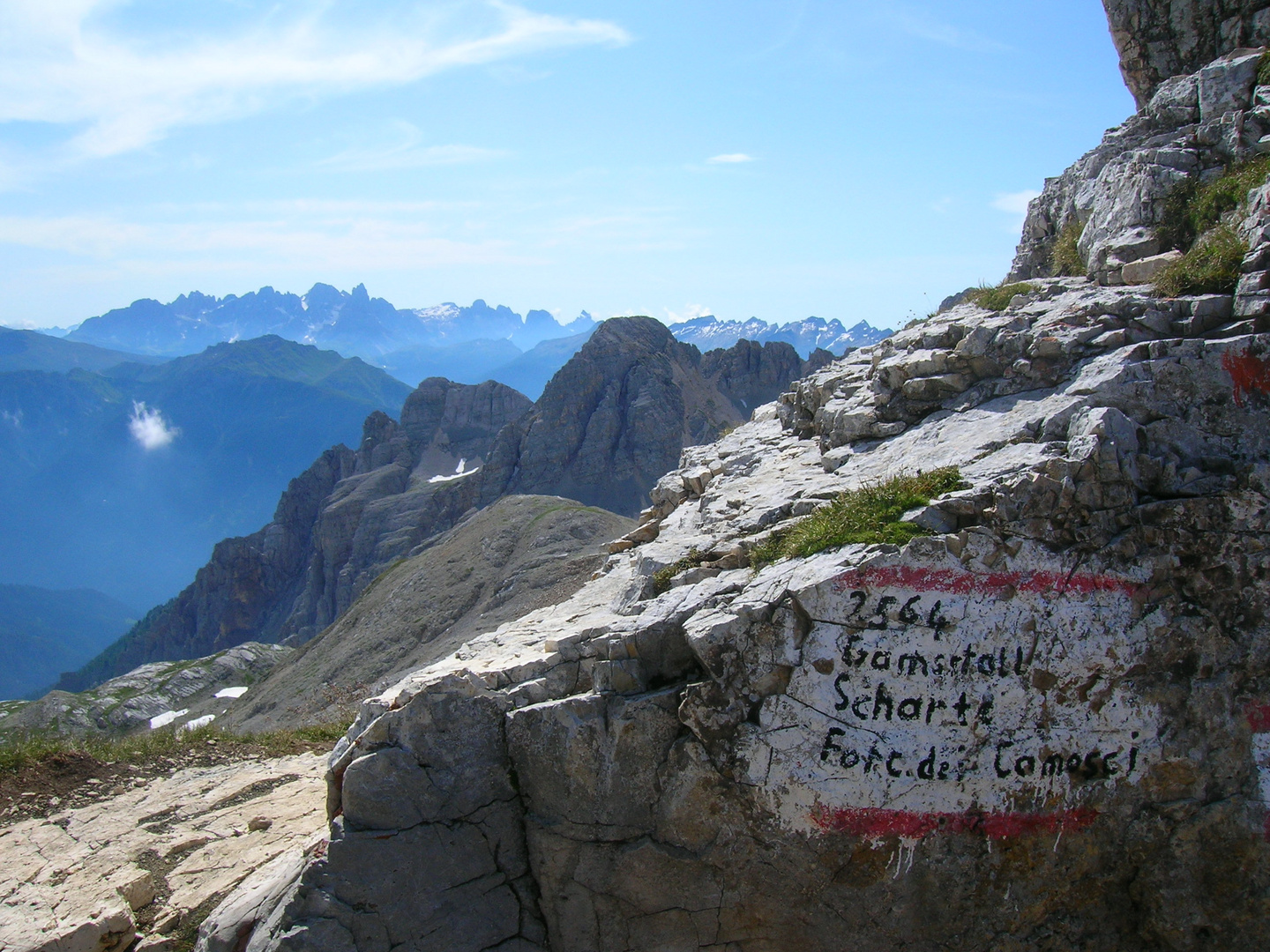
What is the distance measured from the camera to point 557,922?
8750 mm

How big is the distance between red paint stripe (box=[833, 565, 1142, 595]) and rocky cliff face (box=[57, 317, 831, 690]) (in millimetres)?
88696

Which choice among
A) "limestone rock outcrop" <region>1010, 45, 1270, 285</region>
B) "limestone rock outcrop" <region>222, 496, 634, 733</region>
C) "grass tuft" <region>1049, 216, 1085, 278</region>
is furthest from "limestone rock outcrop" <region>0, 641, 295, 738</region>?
"limestone rock outcrop" <region>1010, 45, 1270, 285</region>

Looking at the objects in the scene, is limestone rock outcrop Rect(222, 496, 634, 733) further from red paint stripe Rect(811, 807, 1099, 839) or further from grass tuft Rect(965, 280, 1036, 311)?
red paint stripe Rect(811, 807, 1099, 839)

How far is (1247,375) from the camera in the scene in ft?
28.9

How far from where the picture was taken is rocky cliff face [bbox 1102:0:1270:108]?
14164mm

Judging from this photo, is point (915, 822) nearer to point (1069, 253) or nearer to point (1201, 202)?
point (1201, 202)

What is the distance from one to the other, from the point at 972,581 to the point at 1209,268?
5047mm

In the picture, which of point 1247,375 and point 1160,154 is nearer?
point 1247,375

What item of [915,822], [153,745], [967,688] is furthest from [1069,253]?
[153,745]

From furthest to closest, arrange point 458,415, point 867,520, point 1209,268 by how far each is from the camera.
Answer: point 458,415 < point 1209,268 < point 867,520

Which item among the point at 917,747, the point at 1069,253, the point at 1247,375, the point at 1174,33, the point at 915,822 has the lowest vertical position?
the point at 915,822

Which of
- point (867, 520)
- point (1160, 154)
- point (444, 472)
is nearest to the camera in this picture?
point (867, 520)

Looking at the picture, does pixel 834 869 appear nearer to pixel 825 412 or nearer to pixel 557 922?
pixel 557 922

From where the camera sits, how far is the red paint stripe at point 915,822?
821 cm
